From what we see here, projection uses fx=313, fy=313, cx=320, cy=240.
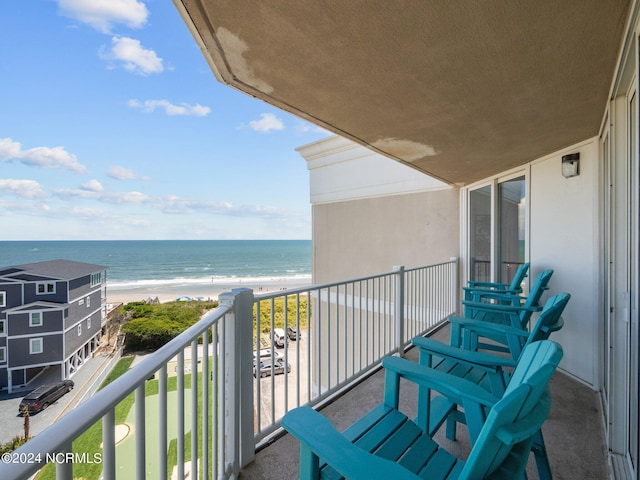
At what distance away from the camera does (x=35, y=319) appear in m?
6.68

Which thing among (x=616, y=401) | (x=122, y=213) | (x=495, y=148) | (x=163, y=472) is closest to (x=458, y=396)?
(x=163, y=472)

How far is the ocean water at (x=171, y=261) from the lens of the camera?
29875 mm

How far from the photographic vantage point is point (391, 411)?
1.40 m

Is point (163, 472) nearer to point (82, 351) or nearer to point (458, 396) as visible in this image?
point (458, 396)

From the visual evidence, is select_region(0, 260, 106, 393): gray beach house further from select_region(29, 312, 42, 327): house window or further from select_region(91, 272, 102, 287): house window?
select_region(91, 272, 102, 287): house window

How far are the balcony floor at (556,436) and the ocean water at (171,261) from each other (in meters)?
27.8

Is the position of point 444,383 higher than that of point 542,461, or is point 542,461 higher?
point 444,383

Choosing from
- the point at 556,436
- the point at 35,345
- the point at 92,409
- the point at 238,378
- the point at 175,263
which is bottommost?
the point at 175,263

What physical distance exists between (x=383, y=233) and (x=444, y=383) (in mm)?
5468

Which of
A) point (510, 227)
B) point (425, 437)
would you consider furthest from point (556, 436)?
point (510, 227)

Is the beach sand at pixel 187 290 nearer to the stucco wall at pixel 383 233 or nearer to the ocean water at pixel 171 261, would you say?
the ocean water at pixel 171 261

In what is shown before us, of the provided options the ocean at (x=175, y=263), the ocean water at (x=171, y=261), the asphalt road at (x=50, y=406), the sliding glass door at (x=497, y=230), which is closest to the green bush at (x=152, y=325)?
the asphalt road at (x=50, y=406)

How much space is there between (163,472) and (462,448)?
→ 1.83m

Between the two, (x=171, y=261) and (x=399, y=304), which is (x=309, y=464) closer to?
(x=399, y=304)
